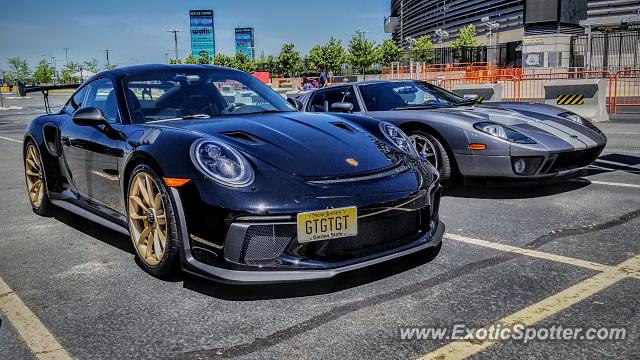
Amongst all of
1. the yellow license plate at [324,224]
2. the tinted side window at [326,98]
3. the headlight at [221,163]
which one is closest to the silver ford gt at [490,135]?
the tinted side window at [326,98]

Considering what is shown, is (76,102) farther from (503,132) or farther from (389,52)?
(389,52)

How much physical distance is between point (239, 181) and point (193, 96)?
1.44 meters

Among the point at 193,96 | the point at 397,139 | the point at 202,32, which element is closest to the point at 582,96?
the point at 397,139

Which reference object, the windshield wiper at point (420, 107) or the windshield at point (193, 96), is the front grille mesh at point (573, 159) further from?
the windshield at point (193, 96)

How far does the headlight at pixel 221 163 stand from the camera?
113 inches

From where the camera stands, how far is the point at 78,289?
322 centimetres

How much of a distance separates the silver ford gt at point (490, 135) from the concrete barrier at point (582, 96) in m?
8.15

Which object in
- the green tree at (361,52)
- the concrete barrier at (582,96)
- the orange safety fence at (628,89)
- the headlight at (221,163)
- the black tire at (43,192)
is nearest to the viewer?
the headlight at (221,163)

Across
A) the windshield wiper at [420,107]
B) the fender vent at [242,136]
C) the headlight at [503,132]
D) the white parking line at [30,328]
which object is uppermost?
the windshield wiper at [420,107]

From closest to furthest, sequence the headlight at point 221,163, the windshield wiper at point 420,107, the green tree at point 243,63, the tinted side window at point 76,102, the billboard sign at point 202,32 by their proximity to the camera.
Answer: the headlight at point 221,163 < the tinted side window at point 76,102 < the windshield wiper at point 420,107 < the green tree at point 243,63 < the billboard sign at point 202,32

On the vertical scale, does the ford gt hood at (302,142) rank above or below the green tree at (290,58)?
below

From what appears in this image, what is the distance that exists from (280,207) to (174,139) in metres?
0.85

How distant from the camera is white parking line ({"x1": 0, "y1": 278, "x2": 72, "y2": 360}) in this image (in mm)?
2418

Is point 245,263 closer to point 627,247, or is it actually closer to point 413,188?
point 413,188
